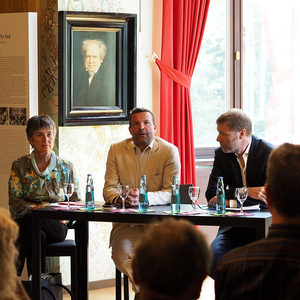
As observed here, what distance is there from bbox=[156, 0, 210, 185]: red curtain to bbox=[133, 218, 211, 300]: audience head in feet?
15.6

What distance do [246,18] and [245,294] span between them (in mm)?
5384

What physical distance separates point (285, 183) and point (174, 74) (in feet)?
14.1

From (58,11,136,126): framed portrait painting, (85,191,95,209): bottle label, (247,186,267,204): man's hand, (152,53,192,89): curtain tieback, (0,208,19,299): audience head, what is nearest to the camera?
(0,208,19,299): audience head

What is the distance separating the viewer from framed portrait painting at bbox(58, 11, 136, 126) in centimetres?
562

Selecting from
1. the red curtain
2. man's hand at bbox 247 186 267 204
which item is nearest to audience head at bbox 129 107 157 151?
man's hand at bbox 247 186 267 204

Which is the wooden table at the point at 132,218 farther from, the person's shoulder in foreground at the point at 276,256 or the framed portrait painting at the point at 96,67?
the person's shoulder in foreground at the point at 276,256

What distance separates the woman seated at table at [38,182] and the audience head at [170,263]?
335 centimetres

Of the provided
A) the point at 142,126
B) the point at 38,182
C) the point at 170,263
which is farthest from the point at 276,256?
the point at 38,182

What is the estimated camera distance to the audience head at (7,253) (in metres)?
1.78

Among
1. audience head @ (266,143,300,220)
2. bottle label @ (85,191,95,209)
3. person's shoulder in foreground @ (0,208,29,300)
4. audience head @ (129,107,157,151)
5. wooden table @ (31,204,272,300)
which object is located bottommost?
wooden table @ (31,204,272,300)

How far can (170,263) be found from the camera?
153 centimetres

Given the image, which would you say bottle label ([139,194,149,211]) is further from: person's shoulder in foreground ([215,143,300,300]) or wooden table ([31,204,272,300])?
person's shoulder in foreground ([215,143,300,300])

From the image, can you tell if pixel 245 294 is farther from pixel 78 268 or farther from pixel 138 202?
pixel 78 268

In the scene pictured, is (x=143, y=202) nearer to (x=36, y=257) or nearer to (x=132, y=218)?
(x=132, y=218)
